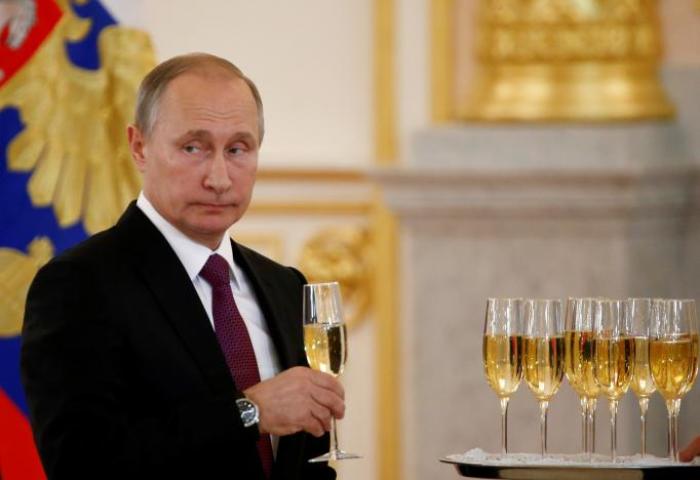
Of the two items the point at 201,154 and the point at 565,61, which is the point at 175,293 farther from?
the point at 565,61

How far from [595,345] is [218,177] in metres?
0.63

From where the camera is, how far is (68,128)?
369 cm

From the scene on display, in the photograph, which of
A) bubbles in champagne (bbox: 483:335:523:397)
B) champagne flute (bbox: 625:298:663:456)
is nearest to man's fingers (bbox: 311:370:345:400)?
bubbles in champagne (bbox: 483:335:523:397)

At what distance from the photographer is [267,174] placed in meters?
5.68

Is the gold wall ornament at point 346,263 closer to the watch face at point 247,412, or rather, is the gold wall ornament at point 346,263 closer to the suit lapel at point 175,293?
the suit lapel at point 175,293

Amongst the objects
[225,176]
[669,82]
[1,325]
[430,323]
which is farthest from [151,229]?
[669,82]

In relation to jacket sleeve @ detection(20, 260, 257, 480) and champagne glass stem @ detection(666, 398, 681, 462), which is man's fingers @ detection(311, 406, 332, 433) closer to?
jacket sleeve @ detection(20, 260, 257, 480)

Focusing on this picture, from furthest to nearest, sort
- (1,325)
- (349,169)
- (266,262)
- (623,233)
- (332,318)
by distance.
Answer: (349,169), (623,233), (1,325), (266,262), (332,318)

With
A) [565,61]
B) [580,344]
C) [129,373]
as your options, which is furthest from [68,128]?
[565,61]

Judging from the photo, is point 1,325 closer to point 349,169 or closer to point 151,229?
point 151,229

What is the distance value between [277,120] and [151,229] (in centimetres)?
317

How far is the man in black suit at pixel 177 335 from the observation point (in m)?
2.36

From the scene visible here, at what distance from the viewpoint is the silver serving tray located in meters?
2.46

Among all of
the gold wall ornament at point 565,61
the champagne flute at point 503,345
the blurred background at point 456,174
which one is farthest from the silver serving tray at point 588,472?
the gold wall ornament at point 565,61
